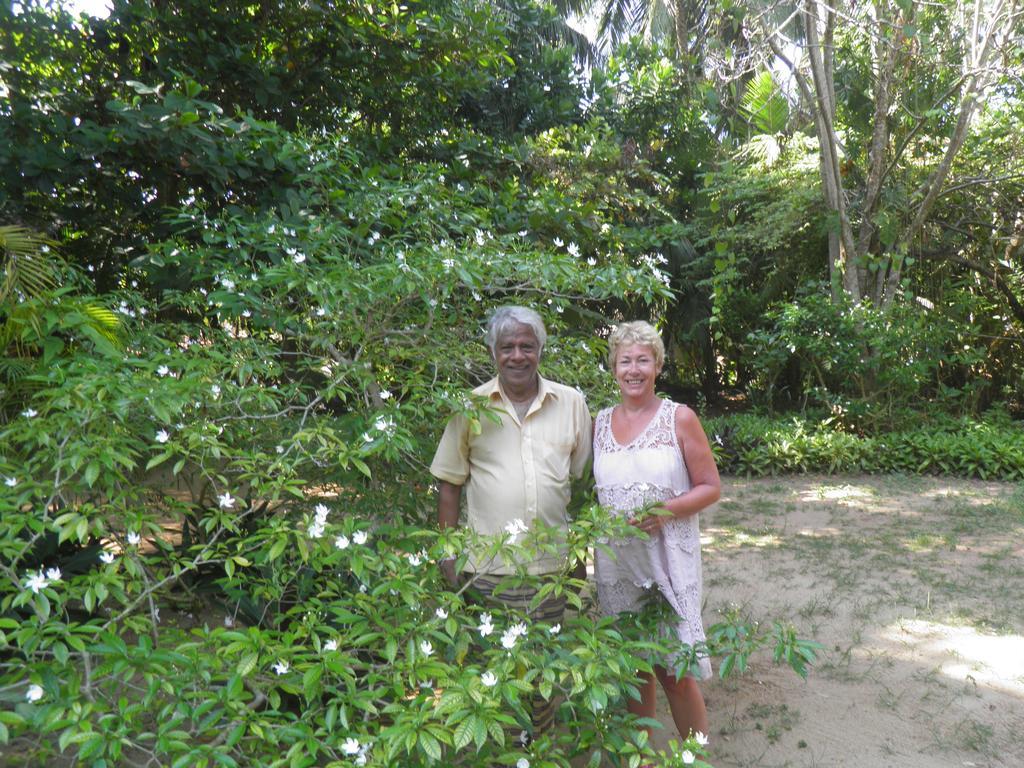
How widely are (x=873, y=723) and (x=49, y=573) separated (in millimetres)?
3138

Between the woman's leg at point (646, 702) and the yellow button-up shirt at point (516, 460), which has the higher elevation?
the yellow button-up shirt at point (516, 460)

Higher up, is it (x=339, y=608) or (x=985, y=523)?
(x=339, y=608)

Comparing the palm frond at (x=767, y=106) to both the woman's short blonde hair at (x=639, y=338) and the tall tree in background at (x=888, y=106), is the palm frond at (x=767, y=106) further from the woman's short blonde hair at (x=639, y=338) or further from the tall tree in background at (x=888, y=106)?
the woman's short blonde hair at (x=639, y=338)

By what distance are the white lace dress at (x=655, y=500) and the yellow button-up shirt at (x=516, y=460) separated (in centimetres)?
12

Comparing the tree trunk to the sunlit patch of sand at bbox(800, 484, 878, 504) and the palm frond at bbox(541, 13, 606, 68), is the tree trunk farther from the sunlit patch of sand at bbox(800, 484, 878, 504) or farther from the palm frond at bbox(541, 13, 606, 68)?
the palm frond at bbox(541, 13, 606, 68)

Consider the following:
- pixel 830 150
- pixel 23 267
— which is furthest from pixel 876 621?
pixel 830 150

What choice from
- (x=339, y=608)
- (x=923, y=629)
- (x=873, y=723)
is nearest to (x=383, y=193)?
(x=339, y=608)

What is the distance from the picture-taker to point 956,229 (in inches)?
420

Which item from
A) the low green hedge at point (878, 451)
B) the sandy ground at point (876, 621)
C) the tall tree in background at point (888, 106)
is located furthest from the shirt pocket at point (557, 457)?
the tall tree in background at point (888, 106)

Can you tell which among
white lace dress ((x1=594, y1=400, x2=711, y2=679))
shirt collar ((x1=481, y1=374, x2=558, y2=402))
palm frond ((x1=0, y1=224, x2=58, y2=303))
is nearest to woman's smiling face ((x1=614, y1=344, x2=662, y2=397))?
white lace dress ((x1=594, y1=400, x2=711, y2=679))

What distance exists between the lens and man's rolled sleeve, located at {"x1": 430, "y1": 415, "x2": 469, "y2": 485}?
2631 millimetres

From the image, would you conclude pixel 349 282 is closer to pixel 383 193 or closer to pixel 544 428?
pixel 544 428

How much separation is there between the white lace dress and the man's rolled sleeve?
1.40 feet

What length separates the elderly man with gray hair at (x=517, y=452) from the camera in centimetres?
255
